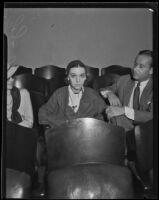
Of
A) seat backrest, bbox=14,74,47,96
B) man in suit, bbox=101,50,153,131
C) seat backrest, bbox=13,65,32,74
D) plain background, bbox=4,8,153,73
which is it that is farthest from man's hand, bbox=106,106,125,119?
seat backrest, bbox=13,65,32,74

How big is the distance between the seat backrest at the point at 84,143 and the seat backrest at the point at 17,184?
0.13 metres

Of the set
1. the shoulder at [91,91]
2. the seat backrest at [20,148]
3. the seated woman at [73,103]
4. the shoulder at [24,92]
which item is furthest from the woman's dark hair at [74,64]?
the seat backrest at [20,148]

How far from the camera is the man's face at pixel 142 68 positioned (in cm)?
176

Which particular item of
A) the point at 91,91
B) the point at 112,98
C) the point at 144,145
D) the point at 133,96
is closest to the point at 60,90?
the point at 91,91

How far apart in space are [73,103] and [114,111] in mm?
201

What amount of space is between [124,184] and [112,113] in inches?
13.1

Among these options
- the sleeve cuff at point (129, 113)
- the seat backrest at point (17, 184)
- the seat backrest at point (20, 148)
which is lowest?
the seat backrest at point (17, 184)

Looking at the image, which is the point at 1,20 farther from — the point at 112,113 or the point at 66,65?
the point at 112,113

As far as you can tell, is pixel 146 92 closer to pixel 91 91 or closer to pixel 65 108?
pixel 91 91

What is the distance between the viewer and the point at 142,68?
5.84 feet

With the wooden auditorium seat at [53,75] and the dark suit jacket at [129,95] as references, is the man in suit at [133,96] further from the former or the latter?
the wooden auditorium seat at [53,75]

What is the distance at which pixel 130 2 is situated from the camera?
5.82ft

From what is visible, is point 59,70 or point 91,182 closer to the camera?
point 91,182

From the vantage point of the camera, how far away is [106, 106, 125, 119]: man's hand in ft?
5.81
